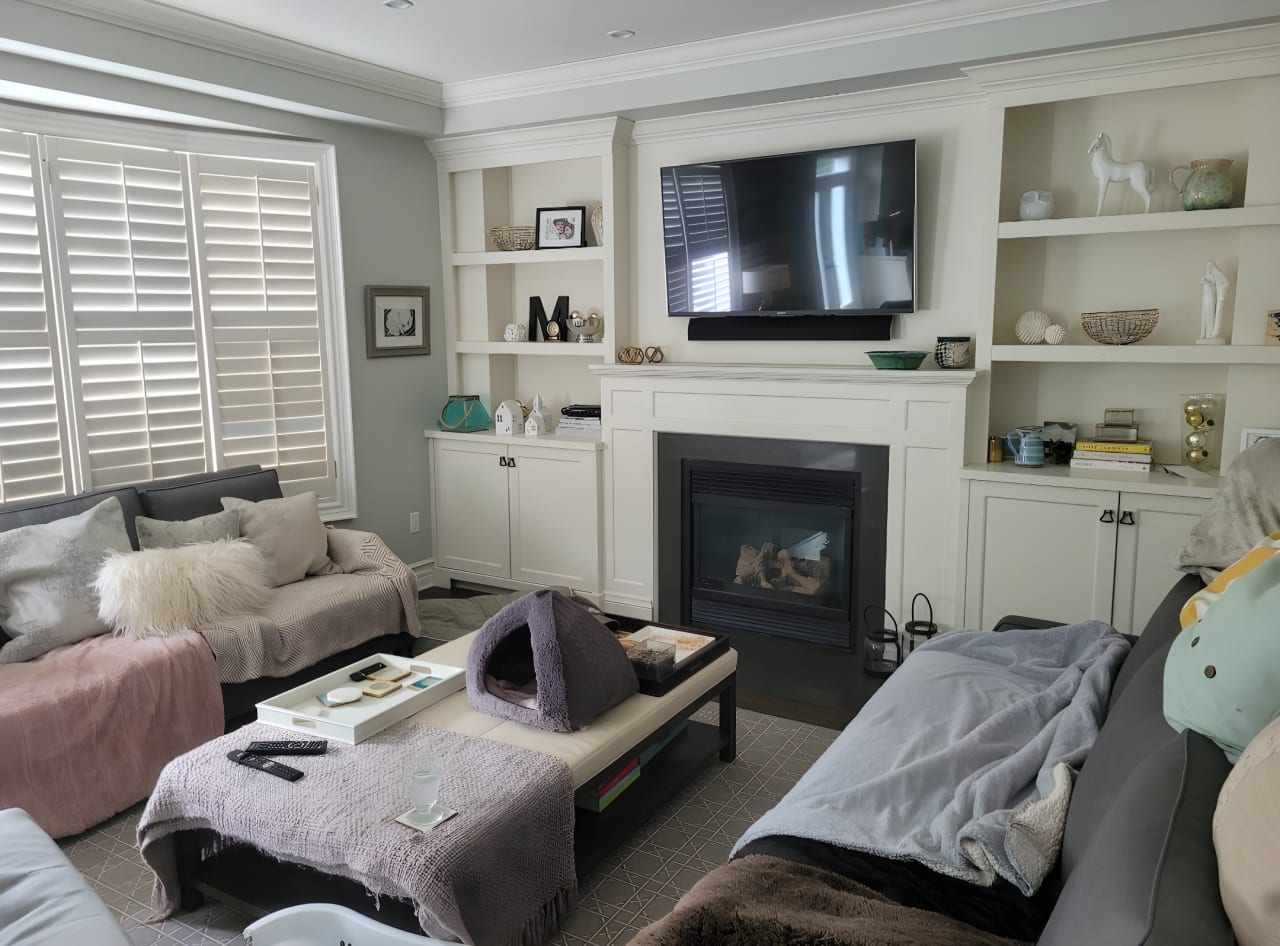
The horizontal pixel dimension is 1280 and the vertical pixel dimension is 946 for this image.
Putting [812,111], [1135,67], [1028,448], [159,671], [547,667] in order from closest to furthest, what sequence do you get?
[547,667]
[159,671]
[1135,67]
[1028,448]
[812,111]

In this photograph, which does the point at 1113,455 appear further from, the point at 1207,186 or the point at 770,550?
the point at 770,550

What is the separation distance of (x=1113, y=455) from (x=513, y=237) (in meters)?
3.05

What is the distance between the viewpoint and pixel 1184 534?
10.9ft

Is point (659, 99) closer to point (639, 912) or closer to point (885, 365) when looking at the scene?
point (885, 365)

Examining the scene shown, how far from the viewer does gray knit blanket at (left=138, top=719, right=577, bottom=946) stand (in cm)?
196

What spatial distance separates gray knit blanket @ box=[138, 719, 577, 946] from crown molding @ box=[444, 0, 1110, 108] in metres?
2.95

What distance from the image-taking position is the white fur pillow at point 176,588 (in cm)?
313

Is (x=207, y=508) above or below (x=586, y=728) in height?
above

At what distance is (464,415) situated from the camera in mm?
5113

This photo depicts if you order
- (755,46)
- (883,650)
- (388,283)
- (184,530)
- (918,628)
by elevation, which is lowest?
(883,650)

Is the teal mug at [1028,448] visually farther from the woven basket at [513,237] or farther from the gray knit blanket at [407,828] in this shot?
the woven basket at [513,237]

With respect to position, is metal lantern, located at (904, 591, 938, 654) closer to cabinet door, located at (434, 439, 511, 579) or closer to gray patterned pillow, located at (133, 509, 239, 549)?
cabinet door, located at (434, 439, 511, 579)

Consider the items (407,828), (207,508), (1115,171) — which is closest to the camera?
(407,828)

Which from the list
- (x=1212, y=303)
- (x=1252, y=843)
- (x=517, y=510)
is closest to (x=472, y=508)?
(x=517, y=510)
